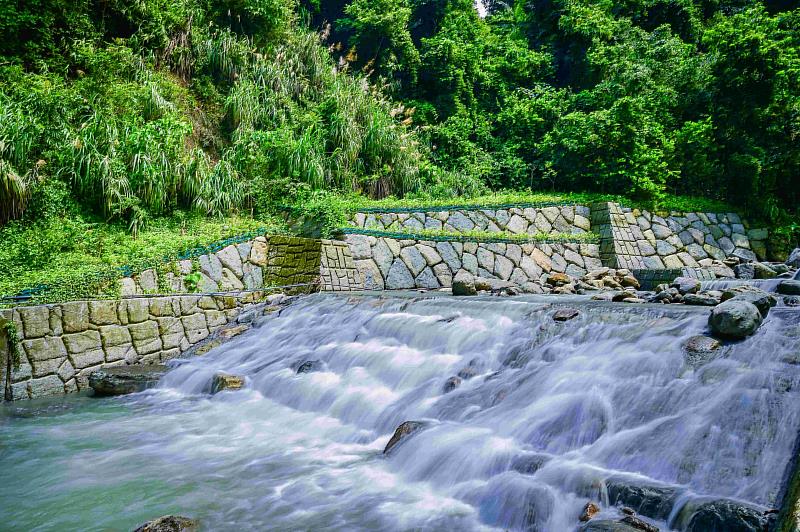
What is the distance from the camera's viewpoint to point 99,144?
32.5 feet

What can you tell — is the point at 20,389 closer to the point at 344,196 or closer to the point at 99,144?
the point at 99,144

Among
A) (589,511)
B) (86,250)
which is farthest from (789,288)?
(86,250)

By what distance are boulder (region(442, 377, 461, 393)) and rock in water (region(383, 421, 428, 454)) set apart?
1.97 ft

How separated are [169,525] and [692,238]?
43.4 feet

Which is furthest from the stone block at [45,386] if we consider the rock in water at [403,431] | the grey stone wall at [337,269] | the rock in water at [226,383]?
the rock in water at [403,431]

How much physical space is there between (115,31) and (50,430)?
12.5 m

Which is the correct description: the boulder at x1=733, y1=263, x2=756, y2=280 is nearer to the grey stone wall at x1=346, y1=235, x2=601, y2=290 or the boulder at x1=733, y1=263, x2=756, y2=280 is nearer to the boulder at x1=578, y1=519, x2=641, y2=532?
the grey stone wall at x1=346, y1=235, x2=601, y2=290

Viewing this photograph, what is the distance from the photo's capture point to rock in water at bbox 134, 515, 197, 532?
2.45 metres

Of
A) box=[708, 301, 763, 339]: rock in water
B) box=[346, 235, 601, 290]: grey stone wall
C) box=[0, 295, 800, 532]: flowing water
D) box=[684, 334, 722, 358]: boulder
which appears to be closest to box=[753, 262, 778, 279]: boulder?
box=[346, 235, 601, 290]: grey stone wall

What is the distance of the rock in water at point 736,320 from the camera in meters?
3.48

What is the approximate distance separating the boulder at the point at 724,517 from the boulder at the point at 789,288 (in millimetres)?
4038

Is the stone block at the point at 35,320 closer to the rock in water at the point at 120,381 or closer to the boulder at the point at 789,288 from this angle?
the rock in water at the point at 120,381

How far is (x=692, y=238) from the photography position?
12.7 meters

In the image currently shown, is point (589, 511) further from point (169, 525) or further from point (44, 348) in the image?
point (44, 348)
